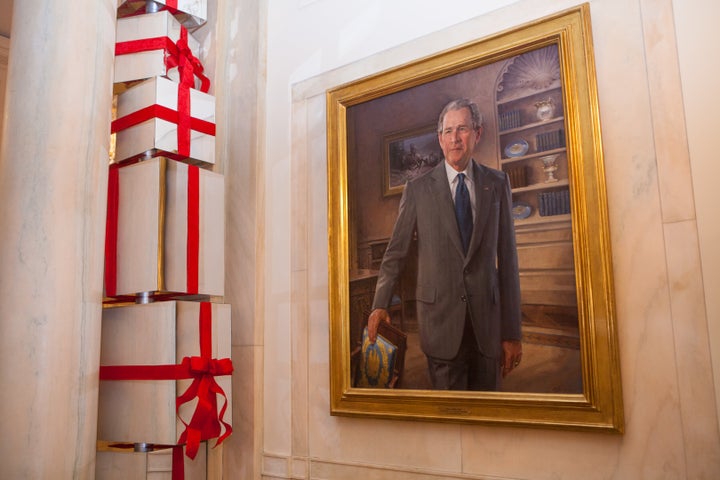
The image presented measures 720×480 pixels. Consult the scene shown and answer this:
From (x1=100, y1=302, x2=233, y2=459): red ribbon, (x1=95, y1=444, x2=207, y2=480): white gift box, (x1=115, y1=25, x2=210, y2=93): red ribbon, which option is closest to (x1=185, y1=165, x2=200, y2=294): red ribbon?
(x1=100, y1=302, x2=233, y2=459): red ribbon

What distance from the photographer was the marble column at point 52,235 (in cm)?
264

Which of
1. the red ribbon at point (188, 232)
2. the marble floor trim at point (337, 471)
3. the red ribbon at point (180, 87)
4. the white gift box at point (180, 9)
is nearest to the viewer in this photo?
the marble floor trim at point (337, 471)

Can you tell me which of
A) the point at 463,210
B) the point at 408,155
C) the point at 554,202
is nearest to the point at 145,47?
the point at 408,155

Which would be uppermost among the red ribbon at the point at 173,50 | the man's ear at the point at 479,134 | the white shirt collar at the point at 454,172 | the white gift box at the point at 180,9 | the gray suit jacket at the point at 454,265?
the white gift box at the point at 180,9

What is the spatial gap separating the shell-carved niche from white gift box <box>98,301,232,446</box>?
6.06ft

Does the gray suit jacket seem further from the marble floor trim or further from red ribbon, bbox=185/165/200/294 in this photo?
red ribbon, bbox=185/165/200/294

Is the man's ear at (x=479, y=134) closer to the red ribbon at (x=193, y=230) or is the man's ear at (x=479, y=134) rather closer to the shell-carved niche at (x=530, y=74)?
the shell-carved niche at (x=530, y=74)

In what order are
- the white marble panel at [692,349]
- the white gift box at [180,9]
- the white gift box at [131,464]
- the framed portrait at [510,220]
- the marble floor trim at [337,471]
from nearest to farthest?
the white marble panel at [692,349], the framed portrait at [510,220], the marble floor trim at [337,471], the white gift box at [131,464], the white gift box at [180,9]

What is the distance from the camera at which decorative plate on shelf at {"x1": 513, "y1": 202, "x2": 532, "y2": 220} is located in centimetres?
277

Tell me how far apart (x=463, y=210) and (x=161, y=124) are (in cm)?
162

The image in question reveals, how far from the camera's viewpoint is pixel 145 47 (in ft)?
11.3

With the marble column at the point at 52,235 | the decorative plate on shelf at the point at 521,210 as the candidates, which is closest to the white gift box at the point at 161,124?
the marble column at the point at 52,235

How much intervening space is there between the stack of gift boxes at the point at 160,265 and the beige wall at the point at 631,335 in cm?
61

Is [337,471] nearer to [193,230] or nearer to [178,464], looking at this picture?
[178,464]
